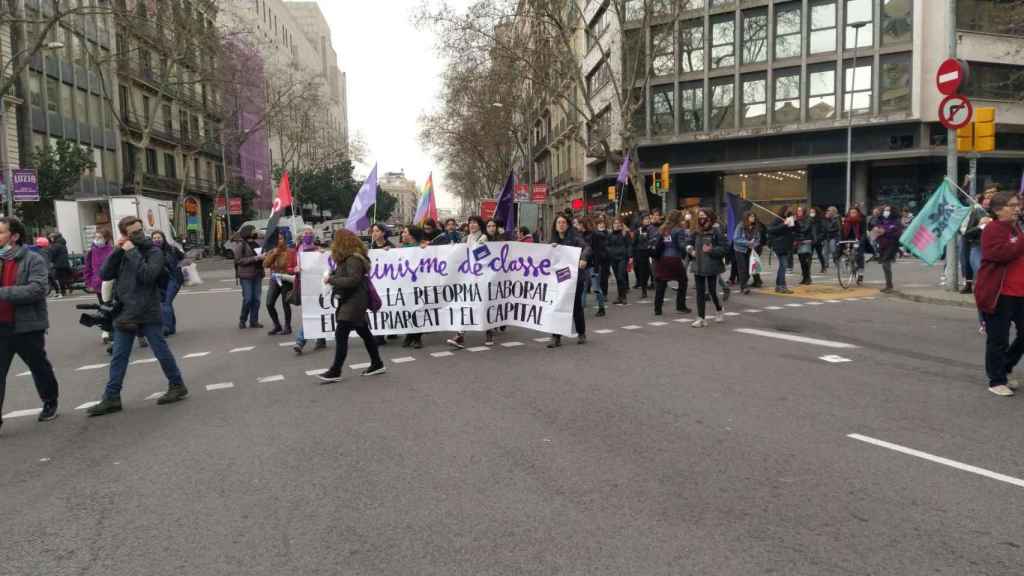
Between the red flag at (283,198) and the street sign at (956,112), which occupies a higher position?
the street sign at (956,112)

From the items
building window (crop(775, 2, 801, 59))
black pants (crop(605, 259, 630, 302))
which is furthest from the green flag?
building window (crop(775, 2, 801, 59))

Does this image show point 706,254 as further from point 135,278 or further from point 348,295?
point 135,278

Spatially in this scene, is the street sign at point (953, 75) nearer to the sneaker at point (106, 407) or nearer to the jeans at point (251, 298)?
the jeans at point (251, 298)

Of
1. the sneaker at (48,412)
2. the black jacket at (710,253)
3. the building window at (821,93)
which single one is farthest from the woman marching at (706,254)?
the building window at (821,93)

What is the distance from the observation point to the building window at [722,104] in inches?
1508

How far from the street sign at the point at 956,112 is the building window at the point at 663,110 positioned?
27.1 meters

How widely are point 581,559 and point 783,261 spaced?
44.4 ft

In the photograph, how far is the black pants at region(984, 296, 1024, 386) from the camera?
21.3 feet

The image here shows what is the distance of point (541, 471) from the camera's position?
15.8 ft

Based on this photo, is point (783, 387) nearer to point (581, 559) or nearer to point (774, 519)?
point (774, 519)

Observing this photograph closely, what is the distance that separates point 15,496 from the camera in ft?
15.5

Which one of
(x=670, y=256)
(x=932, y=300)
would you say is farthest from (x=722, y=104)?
(x=670, y=256)

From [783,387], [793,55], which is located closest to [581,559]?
[783,387]

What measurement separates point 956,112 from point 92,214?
2924 centimetres
